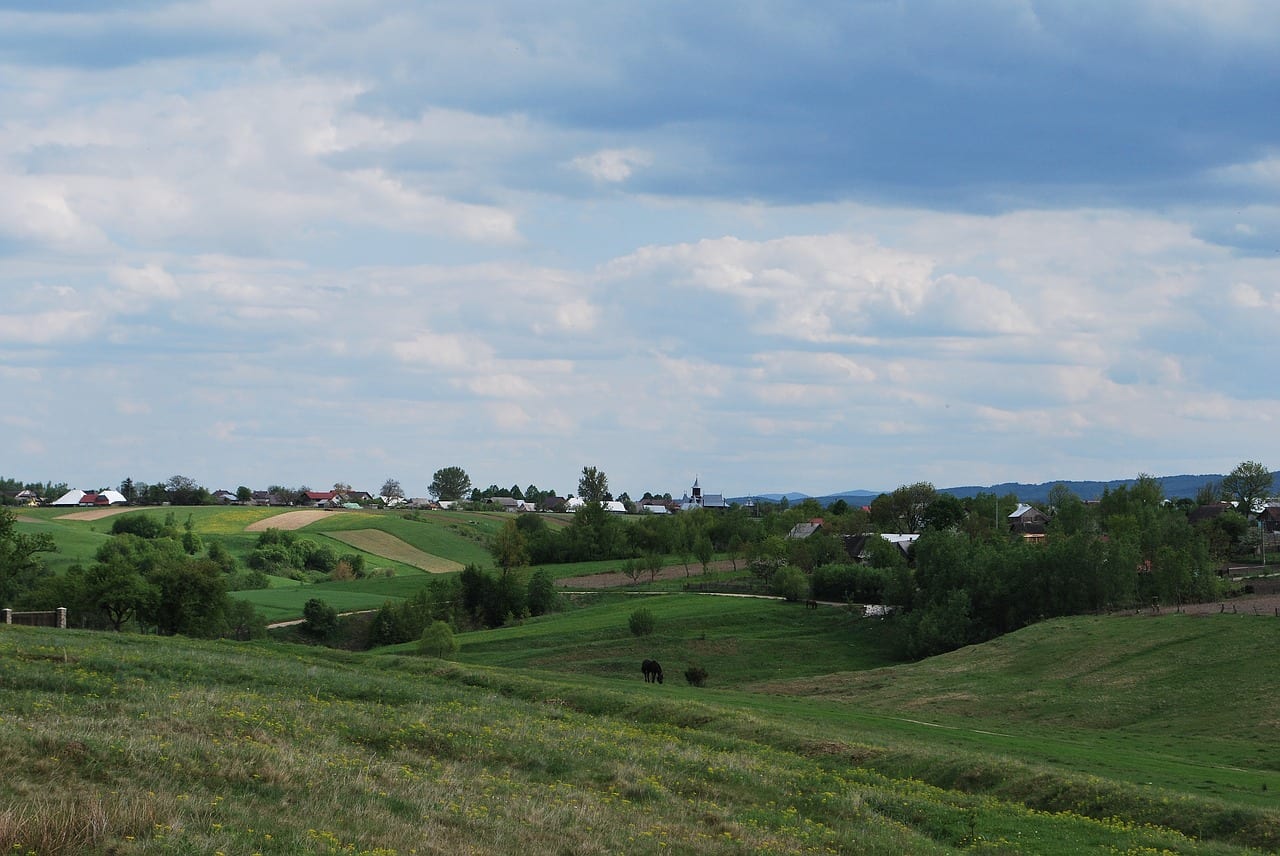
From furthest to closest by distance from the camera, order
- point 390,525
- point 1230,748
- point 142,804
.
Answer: point 390,525
point 1230,748
point 142,804

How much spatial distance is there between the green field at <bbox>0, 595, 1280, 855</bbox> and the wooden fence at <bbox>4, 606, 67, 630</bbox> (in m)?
10.6

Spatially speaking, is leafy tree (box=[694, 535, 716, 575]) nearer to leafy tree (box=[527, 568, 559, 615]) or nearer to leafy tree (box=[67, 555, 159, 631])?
leafy tree (box=[527, 568, 559, 615])

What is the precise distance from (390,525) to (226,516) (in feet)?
94.4

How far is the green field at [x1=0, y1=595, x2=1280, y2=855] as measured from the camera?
15.8 metres

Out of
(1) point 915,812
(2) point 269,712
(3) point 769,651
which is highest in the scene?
(2) point 269,712

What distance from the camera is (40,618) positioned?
178 ft

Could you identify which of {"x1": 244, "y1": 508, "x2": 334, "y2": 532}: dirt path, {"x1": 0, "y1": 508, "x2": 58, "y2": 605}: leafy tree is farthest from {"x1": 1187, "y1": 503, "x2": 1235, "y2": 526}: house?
{"x1": 0, "y1": 508, "x2": 58, "y2": 605}: leafy tree

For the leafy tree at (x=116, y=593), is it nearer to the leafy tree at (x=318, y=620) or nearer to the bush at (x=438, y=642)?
the bush at (x=438, y=642)

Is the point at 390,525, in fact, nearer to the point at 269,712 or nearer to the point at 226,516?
the point at 226,516

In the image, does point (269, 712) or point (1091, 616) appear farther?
point (1091, 616)

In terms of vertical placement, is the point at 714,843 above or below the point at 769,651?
above

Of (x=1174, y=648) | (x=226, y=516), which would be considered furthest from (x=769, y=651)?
(x=226, y=516)

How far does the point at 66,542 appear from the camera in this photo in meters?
145

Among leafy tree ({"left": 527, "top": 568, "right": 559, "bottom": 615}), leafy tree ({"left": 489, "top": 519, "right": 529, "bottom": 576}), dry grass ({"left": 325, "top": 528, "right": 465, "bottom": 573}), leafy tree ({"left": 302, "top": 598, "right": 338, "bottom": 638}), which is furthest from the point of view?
dry grass ({"left": 325, "top": 528, "right": 465, "bottom": 573})
